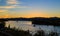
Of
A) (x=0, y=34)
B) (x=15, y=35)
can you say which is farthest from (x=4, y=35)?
(x=15, y=35)

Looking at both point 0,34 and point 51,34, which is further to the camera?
point 51,34

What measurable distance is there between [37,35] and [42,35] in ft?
2.34

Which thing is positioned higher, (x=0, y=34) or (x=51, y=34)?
(x=0, y=34)

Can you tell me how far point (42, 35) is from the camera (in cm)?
A: 2202

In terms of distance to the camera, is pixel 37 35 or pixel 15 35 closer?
pixel 15 35

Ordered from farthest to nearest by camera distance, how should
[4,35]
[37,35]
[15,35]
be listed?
1. [37,35]
2. [15,35]
3. [4,35]

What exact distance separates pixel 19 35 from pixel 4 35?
8.22 feet

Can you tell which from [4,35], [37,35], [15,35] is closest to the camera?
[4,35]

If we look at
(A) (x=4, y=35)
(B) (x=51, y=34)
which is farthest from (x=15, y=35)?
(B) (x=51, y=34)

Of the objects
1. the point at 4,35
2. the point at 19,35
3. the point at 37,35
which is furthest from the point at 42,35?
the point at 4,35

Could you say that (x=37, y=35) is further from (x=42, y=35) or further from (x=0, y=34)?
(x=0, y=34)

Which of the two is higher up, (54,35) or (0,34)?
(0,34)

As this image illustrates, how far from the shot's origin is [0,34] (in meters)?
17.6

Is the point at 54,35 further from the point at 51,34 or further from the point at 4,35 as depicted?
the point at 4,35
